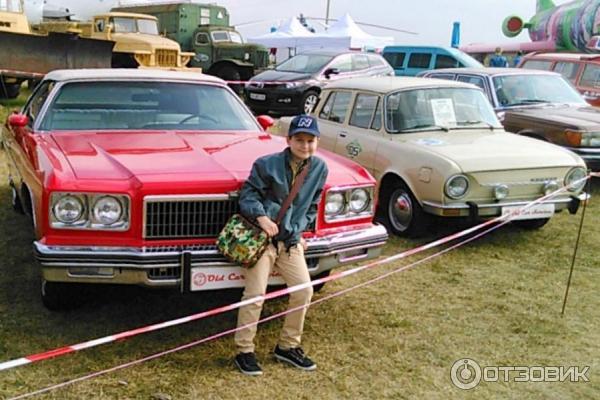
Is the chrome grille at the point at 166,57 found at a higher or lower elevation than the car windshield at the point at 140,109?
lower

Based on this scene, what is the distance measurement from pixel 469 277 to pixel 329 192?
1.95 metres

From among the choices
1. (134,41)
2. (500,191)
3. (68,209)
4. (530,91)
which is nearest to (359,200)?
(68,209)

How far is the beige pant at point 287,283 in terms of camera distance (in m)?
3.64

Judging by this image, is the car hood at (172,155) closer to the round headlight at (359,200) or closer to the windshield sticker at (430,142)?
the round headlight at (359,200)

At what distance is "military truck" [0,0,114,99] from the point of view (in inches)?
Answer: 565

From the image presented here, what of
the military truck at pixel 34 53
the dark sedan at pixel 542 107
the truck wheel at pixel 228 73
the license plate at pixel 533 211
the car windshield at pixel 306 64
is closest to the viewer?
the license plate at pixel 533 211

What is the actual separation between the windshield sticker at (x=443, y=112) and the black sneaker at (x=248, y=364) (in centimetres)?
404

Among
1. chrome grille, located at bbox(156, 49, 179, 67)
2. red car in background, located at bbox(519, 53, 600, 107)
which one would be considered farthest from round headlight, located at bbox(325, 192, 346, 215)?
chrome grille, located at bbox(156, 49, 179, 67)

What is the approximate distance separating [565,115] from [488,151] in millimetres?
3116

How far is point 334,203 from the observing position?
13.8 ft

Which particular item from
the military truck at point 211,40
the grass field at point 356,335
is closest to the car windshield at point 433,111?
the grass field at point 356,335

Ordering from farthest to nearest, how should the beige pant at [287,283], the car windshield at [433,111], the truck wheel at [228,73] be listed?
the truck wheel at [228,73], the car windshield at [433,111], the beige pant at [287,283]

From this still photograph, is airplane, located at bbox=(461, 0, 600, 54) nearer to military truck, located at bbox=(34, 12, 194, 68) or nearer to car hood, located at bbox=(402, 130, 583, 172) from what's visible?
military truck, located at bbox=(34, 12, 194, 68)

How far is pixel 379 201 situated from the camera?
6.85m
